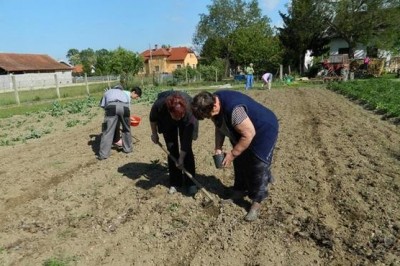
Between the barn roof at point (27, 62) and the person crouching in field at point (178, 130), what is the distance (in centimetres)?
4911

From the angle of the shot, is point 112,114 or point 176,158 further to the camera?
point 112,114

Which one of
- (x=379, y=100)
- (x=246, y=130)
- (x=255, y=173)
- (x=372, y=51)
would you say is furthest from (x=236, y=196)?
(x=372, y=51)

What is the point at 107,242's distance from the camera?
4.30 m

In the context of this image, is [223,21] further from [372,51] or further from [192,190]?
[192,190]

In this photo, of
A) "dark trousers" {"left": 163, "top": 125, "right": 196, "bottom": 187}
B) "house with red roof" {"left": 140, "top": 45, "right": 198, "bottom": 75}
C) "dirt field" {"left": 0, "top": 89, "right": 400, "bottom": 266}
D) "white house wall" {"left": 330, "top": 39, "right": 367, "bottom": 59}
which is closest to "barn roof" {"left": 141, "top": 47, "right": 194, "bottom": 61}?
"house with red roof" {"left": 140, "top": 45, "right": 198, "bottom": 75}

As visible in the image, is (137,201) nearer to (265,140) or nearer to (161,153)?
(265,140)

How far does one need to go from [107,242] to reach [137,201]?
109cm

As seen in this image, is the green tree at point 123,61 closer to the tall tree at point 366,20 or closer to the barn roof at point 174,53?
the tall tree at point 366,20

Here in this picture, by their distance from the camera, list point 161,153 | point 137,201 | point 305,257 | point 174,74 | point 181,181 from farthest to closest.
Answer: point 174,74, point 161,153, point 181,181, point 137,201, point 305,257

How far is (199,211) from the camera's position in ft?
16.1

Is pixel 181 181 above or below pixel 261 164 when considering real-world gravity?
below

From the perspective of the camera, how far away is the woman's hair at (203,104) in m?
4.02

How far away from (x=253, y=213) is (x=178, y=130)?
1.51m

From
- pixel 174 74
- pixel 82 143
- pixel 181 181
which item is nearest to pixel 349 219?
pixel 181 181
